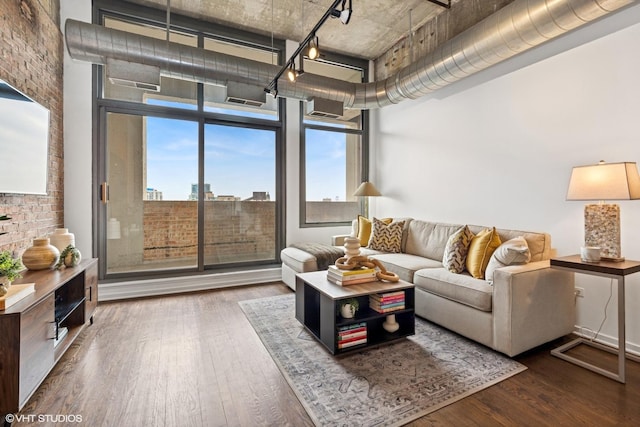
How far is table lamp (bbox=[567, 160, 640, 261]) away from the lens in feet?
6.74

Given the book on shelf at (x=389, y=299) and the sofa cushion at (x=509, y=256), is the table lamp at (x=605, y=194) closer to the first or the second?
the sofa cushion at (x=509, y=256)

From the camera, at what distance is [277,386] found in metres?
1.98

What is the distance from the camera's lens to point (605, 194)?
2.11 meters

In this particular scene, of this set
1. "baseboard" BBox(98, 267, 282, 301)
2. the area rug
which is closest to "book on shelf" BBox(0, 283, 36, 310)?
the area rug

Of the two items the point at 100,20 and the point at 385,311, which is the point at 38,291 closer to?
the point at 385,311

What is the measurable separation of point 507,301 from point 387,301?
0.86 meters

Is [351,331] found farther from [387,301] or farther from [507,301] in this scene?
[507,301]

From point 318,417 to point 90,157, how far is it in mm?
3791

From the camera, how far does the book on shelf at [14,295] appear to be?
1.63m

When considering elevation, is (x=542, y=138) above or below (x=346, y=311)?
above

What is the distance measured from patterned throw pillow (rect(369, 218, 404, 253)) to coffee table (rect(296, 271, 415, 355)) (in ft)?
4.87

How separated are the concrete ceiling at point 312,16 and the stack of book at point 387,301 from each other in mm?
3353

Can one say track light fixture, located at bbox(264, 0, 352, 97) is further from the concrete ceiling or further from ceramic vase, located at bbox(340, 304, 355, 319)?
ceramic vase, located at bbox(340, 304, 355, 319)

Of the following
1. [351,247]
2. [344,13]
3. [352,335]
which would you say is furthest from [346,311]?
[344,13]
